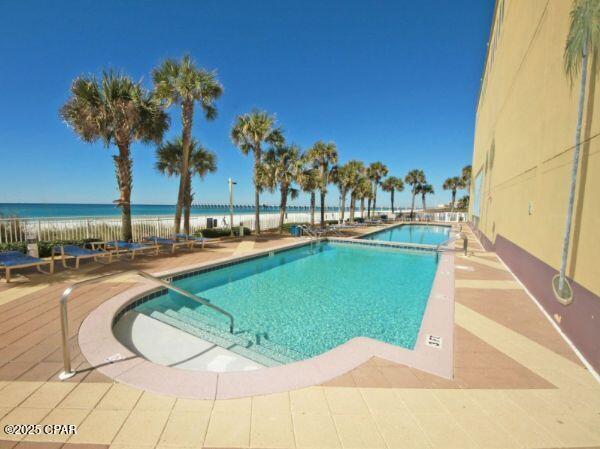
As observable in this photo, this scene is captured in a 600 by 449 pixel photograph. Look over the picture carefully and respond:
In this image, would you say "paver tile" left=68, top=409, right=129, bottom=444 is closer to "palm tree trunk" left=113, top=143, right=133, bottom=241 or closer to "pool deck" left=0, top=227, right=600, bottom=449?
"pool deck" left=0, top=227, right=600, bottom=449

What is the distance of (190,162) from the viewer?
1545cm

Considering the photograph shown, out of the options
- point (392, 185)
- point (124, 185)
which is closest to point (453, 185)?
point (392, 185)

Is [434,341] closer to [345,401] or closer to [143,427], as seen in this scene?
[345,401]

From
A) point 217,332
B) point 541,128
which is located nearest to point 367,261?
point 541,128

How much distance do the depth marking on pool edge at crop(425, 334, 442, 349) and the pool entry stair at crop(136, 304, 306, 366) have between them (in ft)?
6.69

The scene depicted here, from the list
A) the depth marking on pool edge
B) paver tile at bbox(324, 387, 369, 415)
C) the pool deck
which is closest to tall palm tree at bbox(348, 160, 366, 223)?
the depth marking on pool edge

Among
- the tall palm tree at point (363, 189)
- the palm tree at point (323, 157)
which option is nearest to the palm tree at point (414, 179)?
the tall palm tree at point (363, 189)

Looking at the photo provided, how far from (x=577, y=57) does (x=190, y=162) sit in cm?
1582

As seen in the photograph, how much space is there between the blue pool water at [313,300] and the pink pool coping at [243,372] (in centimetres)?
130

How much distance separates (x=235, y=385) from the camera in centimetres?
269

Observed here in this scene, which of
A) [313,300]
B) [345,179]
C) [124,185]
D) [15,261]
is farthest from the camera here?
[345,179]

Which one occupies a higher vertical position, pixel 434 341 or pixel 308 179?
pixel 308 179

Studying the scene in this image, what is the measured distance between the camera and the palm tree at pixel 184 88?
12125 mm

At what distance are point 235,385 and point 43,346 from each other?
9.02ft
